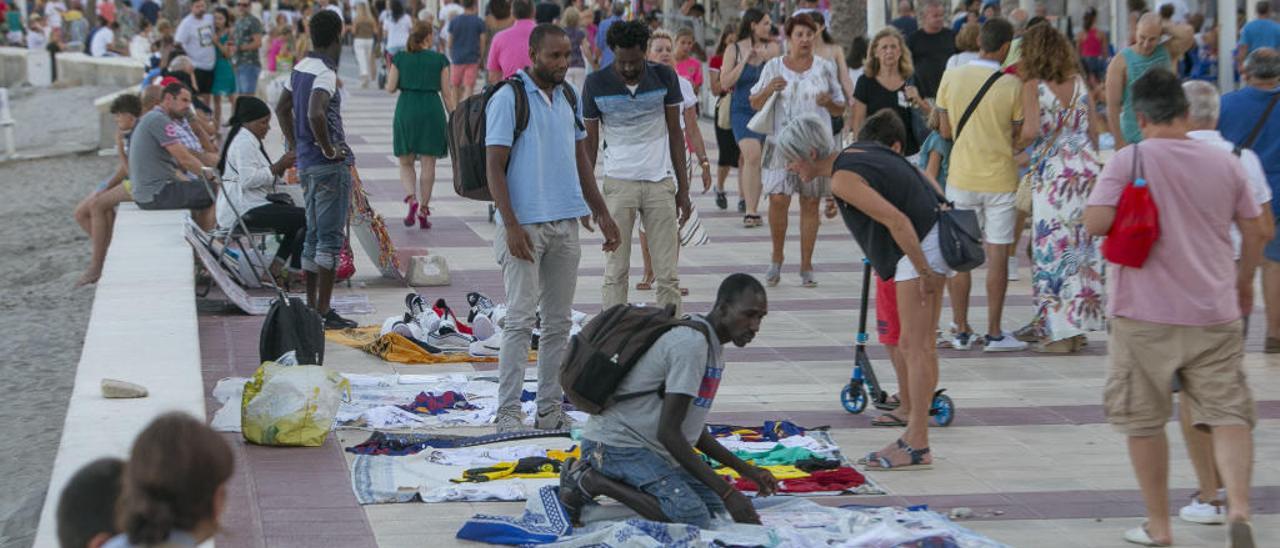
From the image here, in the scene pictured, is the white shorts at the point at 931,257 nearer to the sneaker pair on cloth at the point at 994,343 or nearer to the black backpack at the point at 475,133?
the black backpack at the point at 475,133

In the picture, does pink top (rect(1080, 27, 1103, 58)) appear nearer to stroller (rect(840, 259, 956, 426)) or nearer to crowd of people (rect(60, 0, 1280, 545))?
crowd of people (rect(60, 0, 1280, 545))

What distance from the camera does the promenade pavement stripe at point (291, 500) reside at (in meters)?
6.38

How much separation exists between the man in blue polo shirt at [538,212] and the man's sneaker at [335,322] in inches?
115

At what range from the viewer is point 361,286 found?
1236 centimetres

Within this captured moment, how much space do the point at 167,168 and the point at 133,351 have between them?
208 inches

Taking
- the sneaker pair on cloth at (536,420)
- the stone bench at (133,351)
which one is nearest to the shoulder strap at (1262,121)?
the sneaker pair on cloth at (536,420)

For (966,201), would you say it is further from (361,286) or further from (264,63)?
(264,63)

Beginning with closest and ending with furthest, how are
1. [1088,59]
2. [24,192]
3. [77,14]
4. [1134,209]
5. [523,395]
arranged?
[1134,209] → [523,395] → [1088,59] → [24,192] → [77,14]

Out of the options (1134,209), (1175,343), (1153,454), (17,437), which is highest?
(1134,209)

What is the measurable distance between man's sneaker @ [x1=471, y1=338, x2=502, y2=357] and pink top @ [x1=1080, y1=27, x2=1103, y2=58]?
1289 centimetres

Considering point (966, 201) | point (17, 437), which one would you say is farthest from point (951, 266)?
point (17, 437)

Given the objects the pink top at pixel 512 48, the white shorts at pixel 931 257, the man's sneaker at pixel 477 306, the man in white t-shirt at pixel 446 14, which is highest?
the man in white t-shirt at pixel 446 14

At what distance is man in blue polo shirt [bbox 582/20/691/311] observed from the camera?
9.61 meters

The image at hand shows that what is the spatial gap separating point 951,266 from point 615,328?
1.71 m
